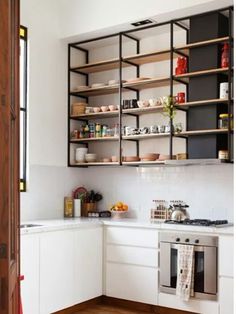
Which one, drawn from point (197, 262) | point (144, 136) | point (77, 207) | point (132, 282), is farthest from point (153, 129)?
point (132, 282)

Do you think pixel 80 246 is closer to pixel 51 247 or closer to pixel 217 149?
pixel 51 247

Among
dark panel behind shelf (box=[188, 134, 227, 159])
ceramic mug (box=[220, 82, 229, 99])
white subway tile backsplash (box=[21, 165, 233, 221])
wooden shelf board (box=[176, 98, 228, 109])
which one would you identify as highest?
ceramic mug (box=[220, 82, 229, 99])

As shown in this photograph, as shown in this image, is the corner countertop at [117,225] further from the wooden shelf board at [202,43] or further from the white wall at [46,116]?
the wooden shelf board at [202,43]

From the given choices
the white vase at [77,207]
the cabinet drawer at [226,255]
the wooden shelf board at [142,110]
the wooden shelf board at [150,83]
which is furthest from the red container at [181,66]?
the white vase at [77,207]

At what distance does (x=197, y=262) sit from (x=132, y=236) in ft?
2.40

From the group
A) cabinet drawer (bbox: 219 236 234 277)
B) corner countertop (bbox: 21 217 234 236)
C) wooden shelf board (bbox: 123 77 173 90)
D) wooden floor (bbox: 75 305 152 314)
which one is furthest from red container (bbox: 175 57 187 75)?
wooden floor (bbox: 75 305 152 314)

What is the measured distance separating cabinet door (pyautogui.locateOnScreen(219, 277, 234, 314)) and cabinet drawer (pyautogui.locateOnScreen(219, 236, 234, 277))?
0.07m

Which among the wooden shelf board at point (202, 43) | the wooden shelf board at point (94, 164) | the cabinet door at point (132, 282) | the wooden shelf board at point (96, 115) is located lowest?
the cabinet door at point (132, 282)

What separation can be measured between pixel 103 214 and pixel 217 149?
157 centimetres

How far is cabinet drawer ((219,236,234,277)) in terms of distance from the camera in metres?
4.23

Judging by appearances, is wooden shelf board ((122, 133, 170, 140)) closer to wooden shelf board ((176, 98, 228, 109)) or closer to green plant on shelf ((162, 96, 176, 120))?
green plant on shelf ((162, 96, 176, 120))

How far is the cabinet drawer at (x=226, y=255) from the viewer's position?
4.23 m

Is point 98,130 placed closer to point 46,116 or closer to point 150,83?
point 46,116

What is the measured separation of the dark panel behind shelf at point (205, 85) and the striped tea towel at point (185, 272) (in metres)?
0.95
